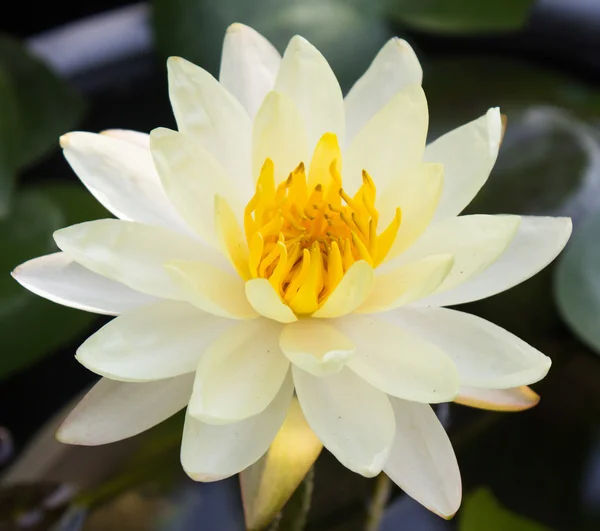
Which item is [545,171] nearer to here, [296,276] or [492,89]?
[492,89]

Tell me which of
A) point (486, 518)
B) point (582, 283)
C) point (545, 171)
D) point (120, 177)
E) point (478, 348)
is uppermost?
point (120, 177)

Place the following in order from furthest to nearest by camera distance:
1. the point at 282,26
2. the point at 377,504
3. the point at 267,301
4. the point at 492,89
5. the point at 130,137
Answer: the point at 492,89 < the point at 282,26 < the point at 377,504 < the point at 130,137 < the point at 267,301

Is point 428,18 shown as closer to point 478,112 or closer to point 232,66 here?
point 478,112

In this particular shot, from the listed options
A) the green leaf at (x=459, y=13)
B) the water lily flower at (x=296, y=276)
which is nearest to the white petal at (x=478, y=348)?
the water lily flower at (x=296, y=276)

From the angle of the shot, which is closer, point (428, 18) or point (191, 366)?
point (191, 366)

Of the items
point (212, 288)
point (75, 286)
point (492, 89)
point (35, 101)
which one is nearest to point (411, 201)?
point (212, 288)

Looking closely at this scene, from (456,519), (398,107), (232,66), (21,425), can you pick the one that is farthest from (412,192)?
(21,425)

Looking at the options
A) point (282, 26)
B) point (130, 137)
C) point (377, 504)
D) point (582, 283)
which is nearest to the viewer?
point (130, 137)
